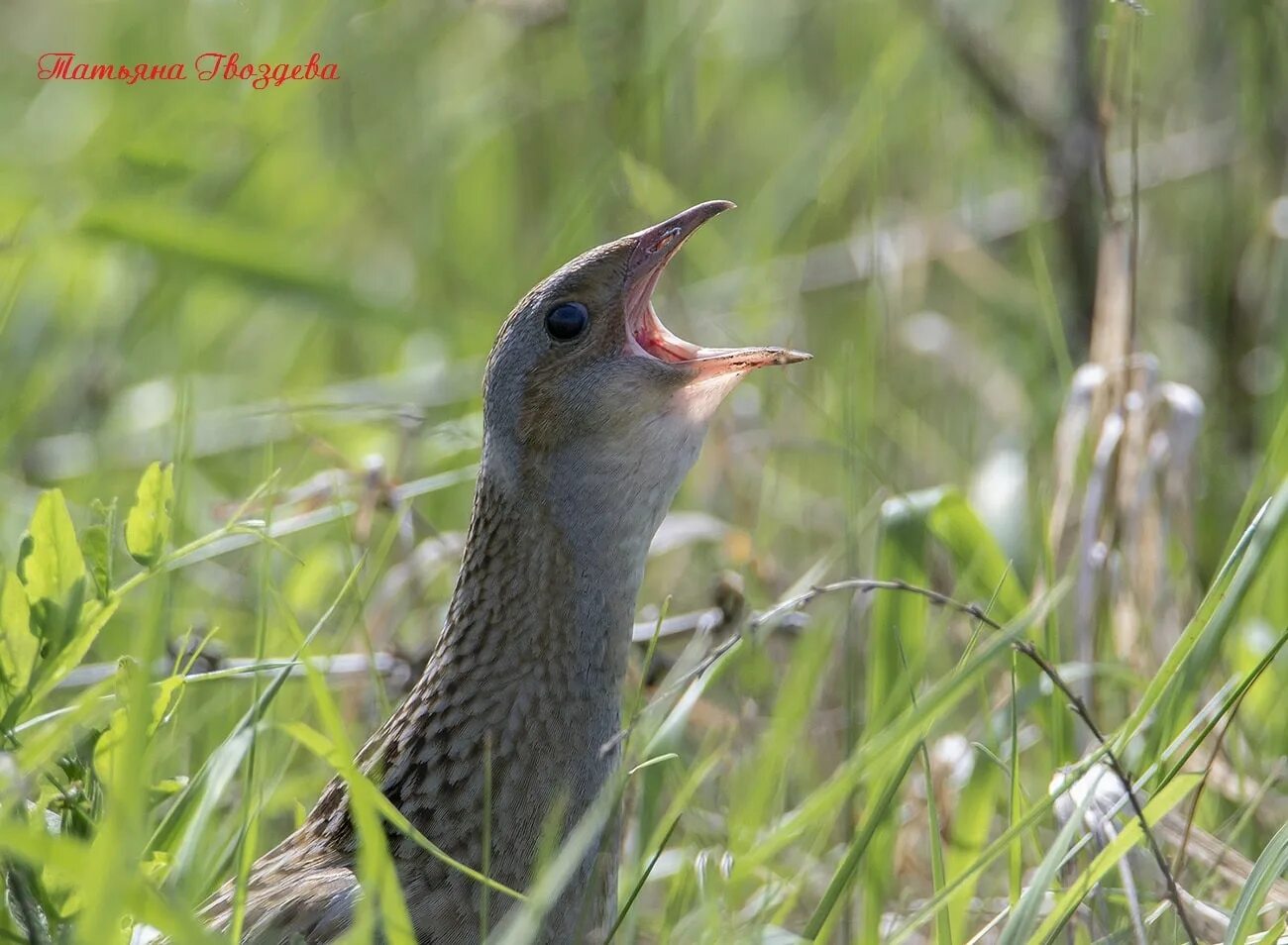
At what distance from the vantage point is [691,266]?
4.65 metres

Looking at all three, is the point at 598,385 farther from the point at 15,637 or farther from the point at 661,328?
the point at 15,637

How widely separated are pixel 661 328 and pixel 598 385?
0.21 metres

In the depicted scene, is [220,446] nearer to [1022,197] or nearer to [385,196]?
[385,196]

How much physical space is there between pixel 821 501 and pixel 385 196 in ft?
6.78

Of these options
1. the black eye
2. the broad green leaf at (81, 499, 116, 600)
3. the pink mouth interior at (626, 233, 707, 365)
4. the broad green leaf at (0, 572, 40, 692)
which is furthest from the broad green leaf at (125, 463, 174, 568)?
the pink mouth interior at (626, 233, 707, 365)

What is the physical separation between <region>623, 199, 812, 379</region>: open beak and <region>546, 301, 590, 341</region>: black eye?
79 mm

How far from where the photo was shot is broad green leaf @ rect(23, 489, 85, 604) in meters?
1.75

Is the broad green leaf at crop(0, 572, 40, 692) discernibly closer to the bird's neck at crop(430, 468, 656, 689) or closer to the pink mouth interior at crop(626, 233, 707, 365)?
the bird's neck at crop(430, 468, 656, 689)

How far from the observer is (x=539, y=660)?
2.11m

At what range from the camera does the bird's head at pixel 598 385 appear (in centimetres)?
224

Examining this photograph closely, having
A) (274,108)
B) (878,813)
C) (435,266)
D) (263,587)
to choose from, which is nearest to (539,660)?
(263,587)
